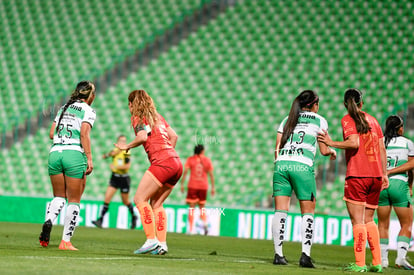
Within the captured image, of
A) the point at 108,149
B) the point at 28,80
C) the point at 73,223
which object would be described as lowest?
the point at 73,223

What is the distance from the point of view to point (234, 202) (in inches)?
754

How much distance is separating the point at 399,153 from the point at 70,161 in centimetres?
450

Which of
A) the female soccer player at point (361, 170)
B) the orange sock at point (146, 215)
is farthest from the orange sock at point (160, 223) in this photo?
the female soccer player at point (361, 170)

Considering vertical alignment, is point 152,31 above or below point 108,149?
above

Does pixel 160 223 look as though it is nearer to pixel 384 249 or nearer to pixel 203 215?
pixel 384 249

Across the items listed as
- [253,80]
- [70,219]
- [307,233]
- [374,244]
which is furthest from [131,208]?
[374,244]

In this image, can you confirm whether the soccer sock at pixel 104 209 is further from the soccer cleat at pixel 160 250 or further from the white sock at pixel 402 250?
the white sock at pixel 402 250

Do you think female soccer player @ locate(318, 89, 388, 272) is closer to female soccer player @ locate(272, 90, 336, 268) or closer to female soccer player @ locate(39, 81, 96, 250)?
female soccer player @ locate(272, 90, 336, 268)

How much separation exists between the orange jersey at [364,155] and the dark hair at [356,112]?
0.05 metres

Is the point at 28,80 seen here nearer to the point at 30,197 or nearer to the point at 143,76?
the point at 143,76

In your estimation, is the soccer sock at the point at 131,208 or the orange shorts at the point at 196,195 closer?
the soccer sock at the point at 131,208

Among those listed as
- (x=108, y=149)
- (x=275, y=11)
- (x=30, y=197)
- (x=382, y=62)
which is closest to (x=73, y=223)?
(x=30, y=197)

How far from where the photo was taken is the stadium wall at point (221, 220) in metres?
16.4

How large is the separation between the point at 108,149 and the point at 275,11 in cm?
740
